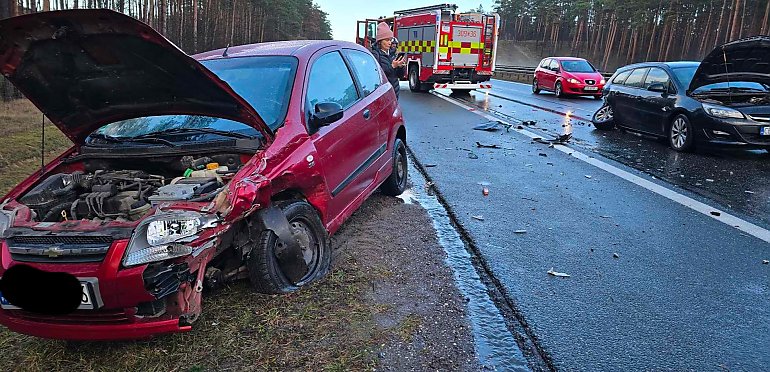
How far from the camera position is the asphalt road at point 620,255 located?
9.92ft

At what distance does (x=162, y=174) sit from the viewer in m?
3.53

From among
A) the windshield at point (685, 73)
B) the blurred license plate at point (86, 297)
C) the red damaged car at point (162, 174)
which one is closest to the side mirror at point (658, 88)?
the windshield at point (685, 73)

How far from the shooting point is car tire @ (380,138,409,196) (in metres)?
5.93

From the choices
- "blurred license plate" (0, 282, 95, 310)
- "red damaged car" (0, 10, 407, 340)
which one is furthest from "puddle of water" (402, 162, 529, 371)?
"blurred license plate" (0, 282, 95, 310)

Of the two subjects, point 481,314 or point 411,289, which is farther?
point 411,289

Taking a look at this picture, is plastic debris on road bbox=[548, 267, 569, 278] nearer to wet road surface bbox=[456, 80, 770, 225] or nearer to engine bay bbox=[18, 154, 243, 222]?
engine bay bbox=[18, 154, 243, 222]

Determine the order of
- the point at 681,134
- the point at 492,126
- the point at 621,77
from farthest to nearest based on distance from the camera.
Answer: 1. the point at 492,126
2. the point at 621,77
3. the point at 681,134

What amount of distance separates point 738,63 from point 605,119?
2.99 metres

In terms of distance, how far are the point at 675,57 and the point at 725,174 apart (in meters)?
52.7

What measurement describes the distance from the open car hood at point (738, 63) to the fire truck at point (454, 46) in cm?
1181

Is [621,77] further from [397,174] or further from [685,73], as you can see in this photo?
[397,174]

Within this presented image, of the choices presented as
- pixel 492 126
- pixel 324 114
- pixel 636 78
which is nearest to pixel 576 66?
pixel 636 78

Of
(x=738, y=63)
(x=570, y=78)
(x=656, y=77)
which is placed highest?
(x=738, y=63)

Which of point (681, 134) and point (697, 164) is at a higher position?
point (681, 134)
